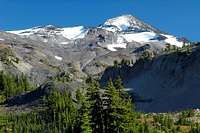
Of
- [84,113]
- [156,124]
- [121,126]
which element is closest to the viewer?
[121,126]

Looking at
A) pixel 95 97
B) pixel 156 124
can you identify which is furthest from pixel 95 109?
pixel 156 124

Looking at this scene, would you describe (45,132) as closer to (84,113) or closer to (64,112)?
(64,112)

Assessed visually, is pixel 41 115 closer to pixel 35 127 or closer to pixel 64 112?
pixel 64 112

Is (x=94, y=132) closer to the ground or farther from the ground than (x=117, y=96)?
closer to the ground

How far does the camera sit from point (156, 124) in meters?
151

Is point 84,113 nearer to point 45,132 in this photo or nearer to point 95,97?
point 95,97

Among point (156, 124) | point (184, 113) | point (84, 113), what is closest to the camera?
point (84, 113)

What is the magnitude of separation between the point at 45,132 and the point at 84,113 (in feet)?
257

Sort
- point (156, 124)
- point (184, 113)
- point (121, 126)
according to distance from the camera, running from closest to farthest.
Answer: point (121, 126), point (156, 124), point (184, 113)

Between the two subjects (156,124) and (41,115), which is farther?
(41,115)

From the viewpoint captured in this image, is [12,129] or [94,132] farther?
[12,129]

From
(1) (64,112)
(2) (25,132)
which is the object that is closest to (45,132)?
(2) (25,132)

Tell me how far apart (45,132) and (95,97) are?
3329 inches

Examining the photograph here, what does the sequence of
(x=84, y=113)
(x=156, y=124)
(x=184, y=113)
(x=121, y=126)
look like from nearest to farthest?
(x=121, y=126) → (x=84, y=113) → (x=156, y=124) → (x=184, y=113)
